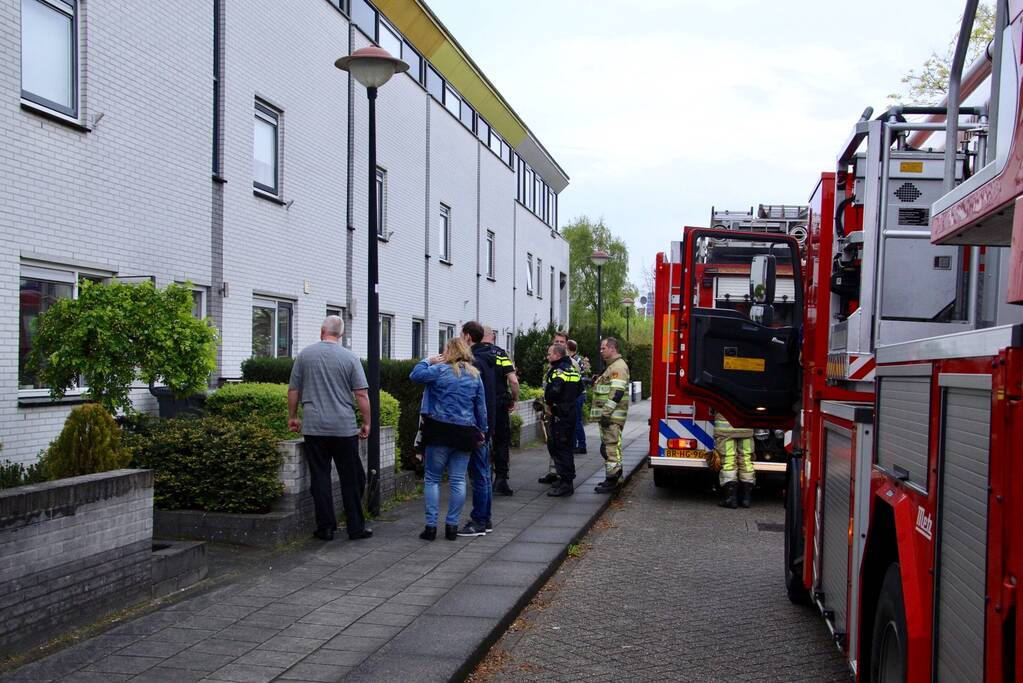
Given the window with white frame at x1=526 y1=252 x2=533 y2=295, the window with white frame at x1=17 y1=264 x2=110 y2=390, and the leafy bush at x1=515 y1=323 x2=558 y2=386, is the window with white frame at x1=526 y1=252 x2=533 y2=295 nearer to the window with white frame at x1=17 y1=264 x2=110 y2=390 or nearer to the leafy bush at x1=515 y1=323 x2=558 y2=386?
the leafy bush at x1=515 y1=323 x2=558 y2=386

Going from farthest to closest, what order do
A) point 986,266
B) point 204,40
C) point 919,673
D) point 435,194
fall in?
point 435,194 → point 204,40 → point 986,266 → point 919,673

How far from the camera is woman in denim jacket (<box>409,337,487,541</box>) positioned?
27.8 feet

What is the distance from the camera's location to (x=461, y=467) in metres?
8.62

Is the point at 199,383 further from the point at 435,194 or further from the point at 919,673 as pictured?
the point at 435,194

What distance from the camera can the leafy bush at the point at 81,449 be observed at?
20.9ft

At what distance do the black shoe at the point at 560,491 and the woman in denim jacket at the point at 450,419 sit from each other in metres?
3.19

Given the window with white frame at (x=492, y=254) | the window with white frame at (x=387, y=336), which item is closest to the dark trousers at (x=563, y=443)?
the window with white frame at (x=387, y=336)

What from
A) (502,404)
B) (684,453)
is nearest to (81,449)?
(502,404)

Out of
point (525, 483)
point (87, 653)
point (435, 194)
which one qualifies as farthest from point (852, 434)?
point (435, 194)

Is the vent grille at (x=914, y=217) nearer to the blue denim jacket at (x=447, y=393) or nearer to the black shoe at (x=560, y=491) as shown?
the blue denim jacket at (x=447, y=393)

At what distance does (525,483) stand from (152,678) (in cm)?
836

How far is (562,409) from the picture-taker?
38.5 feet

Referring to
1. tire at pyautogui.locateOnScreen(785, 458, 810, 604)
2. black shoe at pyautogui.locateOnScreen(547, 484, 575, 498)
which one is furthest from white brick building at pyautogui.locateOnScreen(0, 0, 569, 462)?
tire at pyautogui.locateOnScreen(785, 458, 810, 604)

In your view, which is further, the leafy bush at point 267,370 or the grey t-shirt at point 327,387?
the leafy bush at point 267,370
